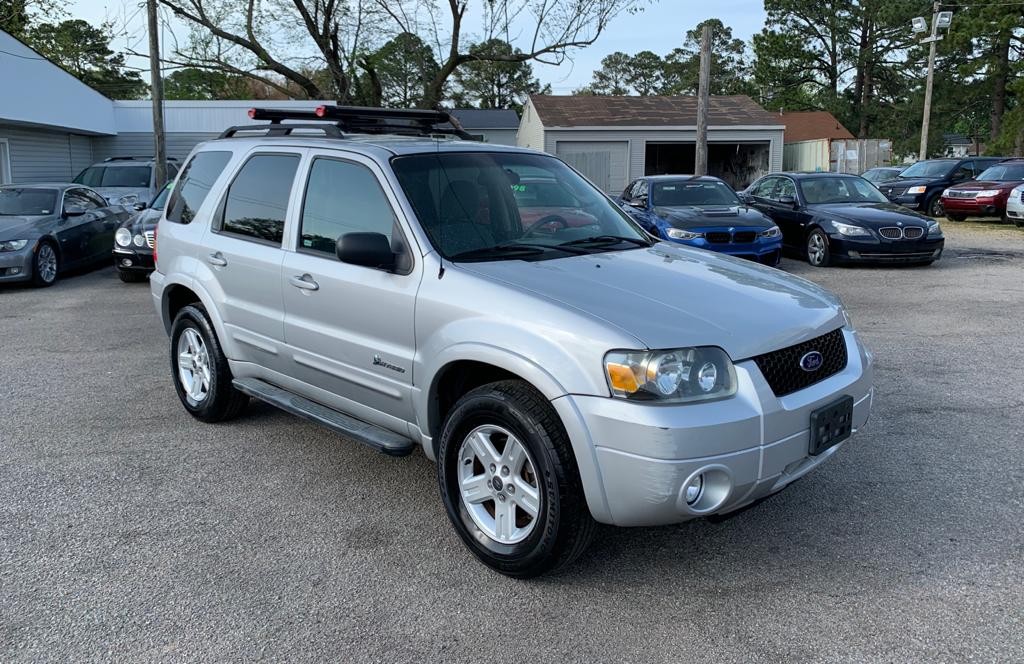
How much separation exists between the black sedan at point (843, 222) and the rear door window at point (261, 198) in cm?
1016

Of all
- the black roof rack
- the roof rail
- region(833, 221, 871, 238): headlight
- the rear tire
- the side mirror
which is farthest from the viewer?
region(833, 221, 871, 238): headlight

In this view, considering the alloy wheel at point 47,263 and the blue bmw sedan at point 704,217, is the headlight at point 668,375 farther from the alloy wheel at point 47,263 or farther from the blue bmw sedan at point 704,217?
the alloy wheel at point 47,263

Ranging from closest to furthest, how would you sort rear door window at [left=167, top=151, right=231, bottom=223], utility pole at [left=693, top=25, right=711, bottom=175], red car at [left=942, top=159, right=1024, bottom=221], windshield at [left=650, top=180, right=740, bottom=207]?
rear door window at [left=167, top=151, right=231, bottom=223]
windshield at [left=650, top=180, right=740, bottom=207]
utility pole at [left=693, top=25, right=711, bottom=175]
red car at [left=942, top=159, right=1024, bottom=221]

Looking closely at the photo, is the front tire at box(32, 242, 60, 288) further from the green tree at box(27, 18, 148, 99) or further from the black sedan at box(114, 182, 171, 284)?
the green tree at box(27, 18, 148, 99)

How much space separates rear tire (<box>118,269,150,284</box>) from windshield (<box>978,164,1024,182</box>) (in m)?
18.9

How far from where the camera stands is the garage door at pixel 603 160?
1291 inches

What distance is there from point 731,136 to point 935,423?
97.0ft

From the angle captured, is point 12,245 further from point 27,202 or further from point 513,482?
point 513,482

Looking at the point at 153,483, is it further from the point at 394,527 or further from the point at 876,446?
the point at 876,446

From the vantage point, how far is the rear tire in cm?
1216

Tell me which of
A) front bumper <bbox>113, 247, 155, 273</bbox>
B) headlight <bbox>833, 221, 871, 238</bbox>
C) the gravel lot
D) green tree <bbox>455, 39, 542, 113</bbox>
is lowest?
the gravel lot

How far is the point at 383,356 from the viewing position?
406cm

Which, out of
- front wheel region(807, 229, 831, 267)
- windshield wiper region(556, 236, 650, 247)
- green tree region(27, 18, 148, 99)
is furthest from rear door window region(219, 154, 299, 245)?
green tree region(27, 18, 148, 99)

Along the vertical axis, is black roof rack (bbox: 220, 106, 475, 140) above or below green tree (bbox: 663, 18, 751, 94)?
below
